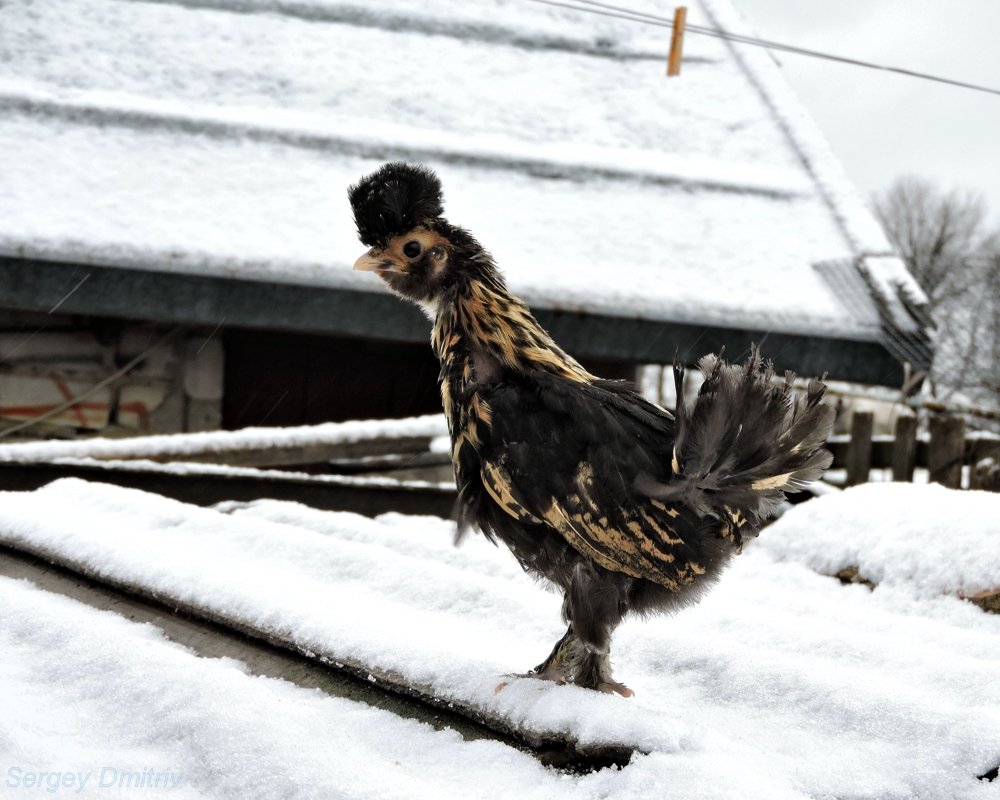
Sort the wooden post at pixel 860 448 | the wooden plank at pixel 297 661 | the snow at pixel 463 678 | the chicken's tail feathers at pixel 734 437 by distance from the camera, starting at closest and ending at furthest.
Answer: the snow at pixel 463 678, the wooden plank at pixel 297 661, the chicken's tail feathers at pixel 734 437, the wooden post at pixel 860 448

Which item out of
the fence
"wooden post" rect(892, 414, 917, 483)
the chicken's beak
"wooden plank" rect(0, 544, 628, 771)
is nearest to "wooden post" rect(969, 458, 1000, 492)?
the fence

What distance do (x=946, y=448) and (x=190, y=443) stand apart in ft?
18.4

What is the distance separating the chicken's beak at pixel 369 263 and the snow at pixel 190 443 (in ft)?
7.64

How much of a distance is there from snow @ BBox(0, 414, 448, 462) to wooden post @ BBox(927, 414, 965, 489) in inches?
172

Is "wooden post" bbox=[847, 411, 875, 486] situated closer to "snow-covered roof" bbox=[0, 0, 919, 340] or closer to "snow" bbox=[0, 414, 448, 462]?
"snow-covered roof" bbox=[0, 0, 919, 340]

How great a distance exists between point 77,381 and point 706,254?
4.93 metres

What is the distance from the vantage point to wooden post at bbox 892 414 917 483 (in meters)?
7.66

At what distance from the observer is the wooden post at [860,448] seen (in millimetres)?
7965

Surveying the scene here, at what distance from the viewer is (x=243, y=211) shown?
7.18m

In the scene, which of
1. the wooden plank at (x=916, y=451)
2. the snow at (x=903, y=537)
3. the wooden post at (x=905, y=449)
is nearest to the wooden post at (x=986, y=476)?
the wooden plank at (x=916, y=451)

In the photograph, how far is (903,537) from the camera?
120 inches

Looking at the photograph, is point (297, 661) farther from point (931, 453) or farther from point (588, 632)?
point (931, 453)

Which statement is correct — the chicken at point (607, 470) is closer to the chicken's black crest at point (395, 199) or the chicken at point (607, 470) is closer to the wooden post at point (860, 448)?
the chicken's black crest at point (395, 199)

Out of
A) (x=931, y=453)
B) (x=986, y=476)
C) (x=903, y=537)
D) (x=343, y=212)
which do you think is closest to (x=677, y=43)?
(x=343, y=212)
